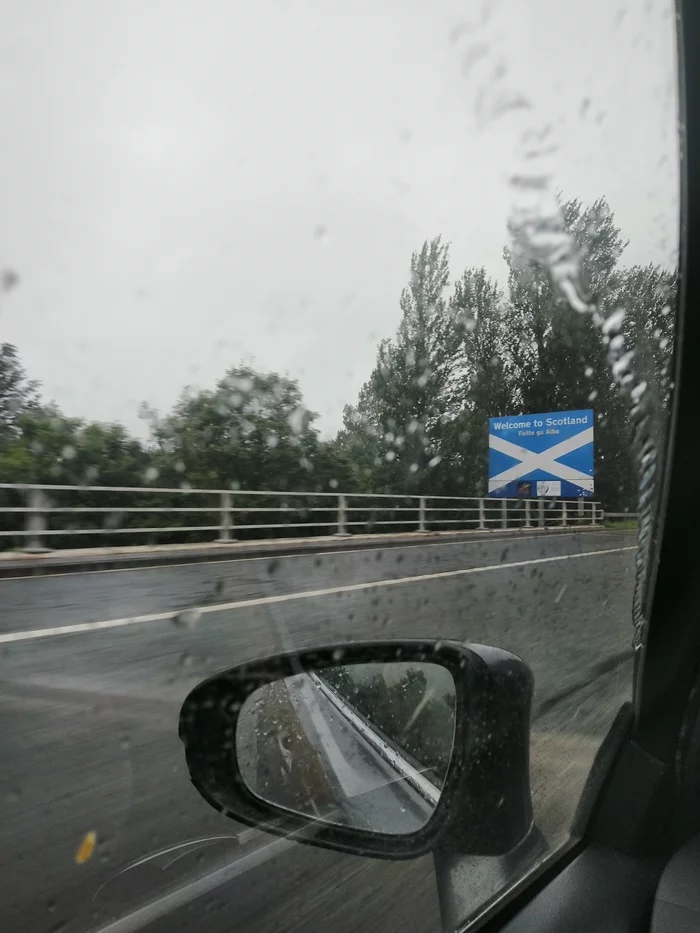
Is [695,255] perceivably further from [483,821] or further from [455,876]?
[455,876]

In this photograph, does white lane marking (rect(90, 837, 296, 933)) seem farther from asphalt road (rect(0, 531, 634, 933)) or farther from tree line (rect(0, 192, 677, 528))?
tree line (rect(0, 192, 677, 528))

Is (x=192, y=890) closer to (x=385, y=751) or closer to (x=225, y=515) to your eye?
(x=385, y=751)

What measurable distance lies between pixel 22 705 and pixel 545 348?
89.3 inches

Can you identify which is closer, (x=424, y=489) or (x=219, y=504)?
(x=219, y=504)

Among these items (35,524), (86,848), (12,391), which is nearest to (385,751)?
(86,848)

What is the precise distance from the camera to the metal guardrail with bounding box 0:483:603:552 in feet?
5.66

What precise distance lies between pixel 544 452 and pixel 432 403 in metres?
0.46

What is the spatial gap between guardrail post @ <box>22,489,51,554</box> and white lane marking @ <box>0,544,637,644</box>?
2.54ft

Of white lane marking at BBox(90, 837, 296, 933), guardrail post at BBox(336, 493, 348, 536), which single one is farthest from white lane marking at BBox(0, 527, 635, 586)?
white lane marking at BBox(90, 837, 296, 933)

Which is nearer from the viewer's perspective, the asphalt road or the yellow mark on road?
the asphalt road

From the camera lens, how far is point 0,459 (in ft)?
5.00

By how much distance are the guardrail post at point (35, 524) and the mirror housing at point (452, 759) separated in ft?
1.80

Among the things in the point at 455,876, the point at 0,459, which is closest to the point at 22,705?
the point at 0,459

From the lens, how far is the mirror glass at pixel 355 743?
187cm
